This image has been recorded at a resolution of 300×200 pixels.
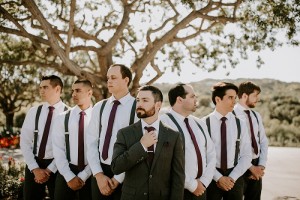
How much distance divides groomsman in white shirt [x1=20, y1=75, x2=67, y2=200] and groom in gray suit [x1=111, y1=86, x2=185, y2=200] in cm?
198

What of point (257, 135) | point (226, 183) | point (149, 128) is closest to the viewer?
point (149, 128)

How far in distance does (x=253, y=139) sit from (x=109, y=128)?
258cm

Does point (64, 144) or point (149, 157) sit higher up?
point (149, 157)

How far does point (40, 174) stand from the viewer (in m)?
Result: 4.94

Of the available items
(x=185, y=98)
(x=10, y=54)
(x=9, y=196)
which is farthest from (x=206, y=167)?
(x=10, y=54)

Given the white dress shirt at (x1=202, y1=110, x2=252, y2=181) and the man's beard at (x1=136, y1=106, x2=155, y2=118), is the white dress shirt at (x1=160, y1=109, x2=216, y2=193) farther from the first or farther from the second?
the man's beard at (x1=136, y1=106, x2=155, y2=118)

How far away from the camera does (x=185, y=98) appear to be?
4.56 m

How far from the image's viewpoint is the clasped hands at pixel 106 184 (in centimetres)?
396

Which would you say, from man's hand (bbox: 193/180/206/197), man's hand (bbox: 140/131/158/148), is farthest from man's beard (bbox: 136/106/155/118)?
man's hand (bbox: 193/180/206/197)

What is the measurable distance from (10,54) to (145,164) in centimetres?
1204

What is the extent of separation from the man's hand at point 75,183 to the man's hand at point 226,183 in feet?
6.22

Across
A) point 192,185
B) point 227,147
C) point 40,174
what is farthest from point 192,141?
point 40,174

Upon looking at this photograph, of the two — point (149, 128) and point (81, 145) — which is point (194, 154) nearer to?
point (149, 128)

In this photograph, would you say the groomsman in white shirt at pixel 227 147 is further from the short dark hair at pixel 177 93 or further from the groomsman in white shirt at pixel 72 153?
the groomsman in white shirt at pixel 72 153
